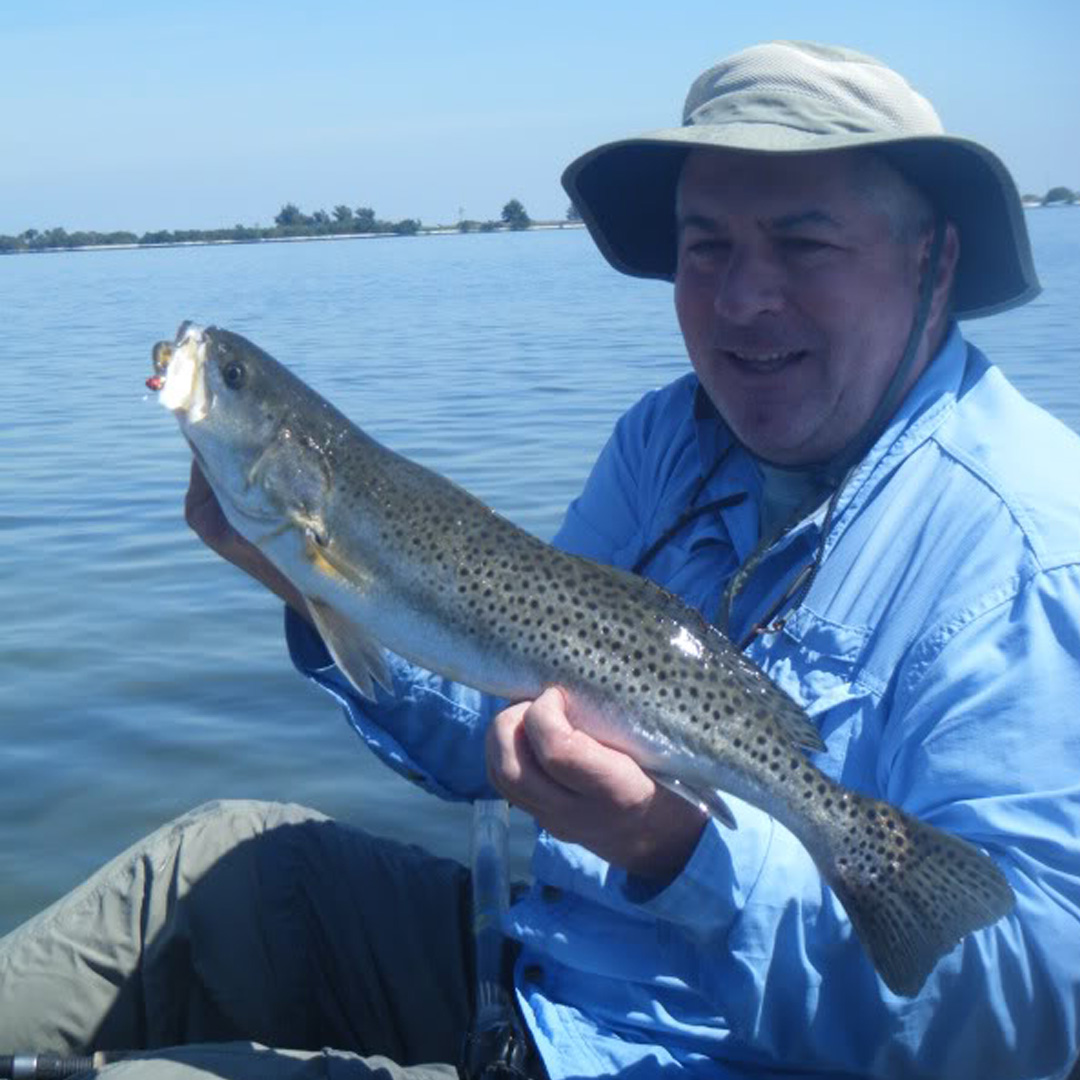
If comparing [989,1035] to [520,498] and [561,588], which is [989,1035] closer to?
[561,588]

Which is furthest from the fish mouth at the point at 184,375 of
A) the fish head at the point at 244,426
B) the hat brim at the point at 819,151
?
the hat brim at the point at 819,151

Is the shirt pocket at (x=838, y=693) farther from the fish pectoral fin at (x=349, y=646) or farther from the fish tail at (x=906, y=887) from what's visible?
the fish pectoral fin at (x=349, y=646)

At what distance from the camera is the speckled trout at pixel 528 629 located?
3.03 metres

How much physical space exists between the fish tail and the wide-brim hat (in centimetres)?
149

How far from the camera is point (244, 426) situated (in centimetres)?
388

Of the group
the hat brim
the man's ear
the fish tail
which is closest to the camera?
the fish tail

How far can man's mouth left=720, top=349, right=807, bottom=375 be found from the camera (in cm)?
372

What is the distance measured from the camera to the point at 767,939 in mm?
3102

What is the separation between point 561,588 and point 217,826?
1.67m

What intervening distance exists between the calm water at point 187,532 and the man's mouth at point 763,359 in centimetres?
368

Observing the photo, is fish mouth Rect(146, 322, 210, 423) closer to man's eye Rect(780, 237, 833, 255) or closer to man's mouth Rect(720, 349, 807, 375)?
man's mouth Rect(720, 349, 807, 375)

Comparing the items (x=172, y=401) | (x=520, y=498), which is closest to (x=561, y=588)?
(x=172, y=401)

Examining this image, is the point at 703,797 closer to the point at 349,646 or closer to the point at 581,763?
the point at 581,763

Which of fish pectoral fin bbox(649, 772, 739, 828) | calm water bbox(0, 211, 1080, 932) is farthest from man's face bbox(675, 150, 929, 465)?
calm water bbox(0, 211, 1080, 932)
